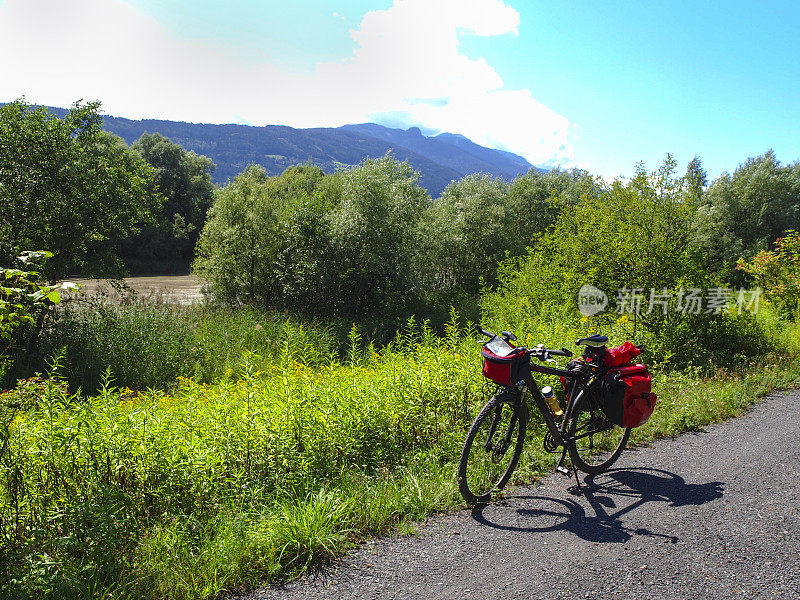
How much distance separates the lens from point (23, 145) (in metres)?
10.3

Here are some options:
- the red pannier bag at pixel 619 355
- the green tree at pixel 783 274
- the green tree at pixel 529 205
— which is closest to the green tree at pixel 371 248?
the green tree at pixel 529 205

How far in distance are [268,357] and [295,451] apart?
7097mm

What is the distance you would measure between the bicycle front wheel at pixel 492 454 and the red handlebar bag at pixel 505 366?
155 millimetres

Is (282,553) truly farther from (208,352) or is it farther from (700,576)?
(208,352)

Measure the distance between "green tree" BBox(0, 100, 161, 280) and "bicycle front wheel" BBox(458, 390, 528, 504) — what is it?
10.3 m

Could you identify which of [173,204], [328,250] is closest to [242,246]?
[328,250]

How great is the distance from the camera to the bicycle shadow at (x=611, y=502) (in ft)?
11.4

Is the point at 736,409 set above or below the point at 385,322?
above

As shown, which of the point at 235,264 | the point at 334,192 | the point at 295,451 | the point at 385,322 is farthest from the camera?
the point at 334,192

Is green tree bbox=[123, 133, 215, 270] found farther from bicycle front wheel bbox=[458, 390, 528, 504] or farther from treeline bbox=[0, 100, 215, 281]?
bicycle front wheel bbox=[458, 390, 528, 504]

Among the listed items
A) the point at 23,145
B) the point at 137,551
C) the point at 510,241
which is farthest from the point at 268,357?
the point at 510,241

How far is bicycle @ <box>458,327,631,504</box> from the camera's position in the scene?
384cm

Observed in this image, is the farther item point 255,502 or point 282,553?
point 255,502

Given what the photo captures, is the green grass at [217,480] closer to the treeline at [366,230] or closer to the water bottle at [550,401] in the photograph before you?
the water bottle at [550,401]
